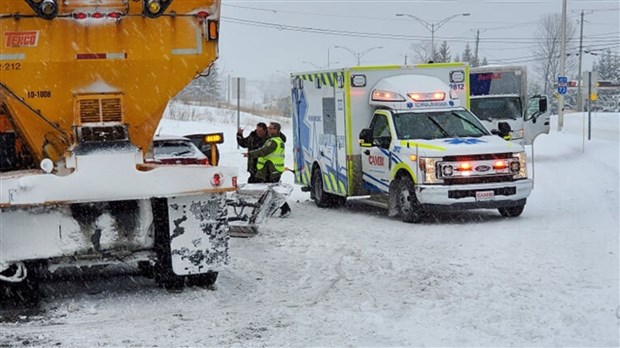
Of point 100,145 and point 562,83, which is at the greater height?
point 562,83

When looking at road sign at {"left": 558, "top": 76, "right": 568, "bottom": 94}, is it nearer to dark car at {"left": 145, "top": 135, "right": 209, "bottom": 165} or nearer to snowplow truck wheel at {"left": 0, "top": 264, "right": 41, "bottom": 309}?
dark car at {"left": 145, "top": 135, "right": 209, "bottom": 165}

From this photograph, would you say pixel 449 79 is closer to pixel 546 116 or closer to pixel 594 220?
pixel 594 220

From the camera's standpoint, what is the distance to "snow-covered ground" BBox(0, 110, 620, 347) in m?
7.40

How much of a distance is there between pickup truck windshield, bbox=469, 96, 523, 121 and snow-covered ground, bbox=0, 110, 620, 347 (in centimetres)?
1413

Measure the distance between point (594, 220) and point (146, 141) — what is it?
7.50 m

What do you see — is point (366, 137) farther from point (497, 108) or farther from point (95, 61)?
point (497, 108)

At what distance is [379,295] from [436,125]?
290 inches

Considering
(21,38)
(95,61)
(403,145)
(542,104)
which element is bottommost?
(403,145)

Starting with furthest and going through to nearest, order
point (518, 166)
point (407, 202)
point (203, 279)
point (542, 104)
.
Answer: point (542, 104) → point (407, 202) → point (518, 166) → point (203, 279)

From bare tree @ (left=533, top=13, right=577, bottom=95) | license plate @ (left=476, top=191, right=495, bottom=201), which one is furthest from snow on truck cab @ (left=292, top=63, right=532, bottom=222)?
bare tree @ (left=533, top=13, right=577, bottom=95)

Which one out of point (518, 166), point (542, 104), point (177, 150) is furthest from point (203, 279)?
point (542, 104)

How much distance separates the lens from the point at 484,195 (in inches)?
573

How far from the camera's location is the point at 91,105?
9.04 meters

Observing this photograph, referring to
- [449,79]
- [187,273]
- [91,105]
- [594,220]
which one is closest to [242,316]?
[187,273]
